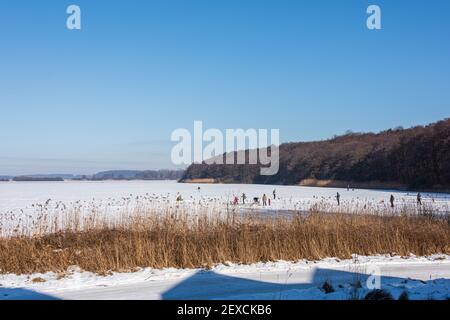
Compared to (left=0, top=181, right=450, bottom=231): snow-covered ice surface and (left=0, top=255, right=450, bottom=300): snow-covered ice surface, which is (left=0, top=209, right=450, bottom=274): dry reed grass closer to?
(left=0, top=255, right=450, bottom=300): snow-covered ice surface

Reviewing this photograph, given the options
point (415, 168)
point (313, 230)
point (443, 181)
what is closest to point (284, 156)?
point (415, 168)

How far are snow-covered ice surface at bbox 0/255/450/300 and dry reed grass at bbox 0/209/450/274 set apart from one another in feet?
1.66

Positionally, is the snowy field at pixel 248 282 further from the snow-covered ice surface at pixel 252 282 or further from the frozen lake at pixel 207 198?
the frozen lake at pixel 207 198

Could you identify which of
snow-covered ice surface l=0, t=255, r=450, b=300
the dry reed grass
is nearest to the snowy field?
snow-covered ice surface l=0, t=255, r=450, b=300

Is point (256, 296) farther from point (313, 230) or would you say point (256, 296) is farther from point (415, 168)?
point (415, 168)

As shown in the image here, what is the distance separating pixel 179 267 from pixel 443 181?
67166mm

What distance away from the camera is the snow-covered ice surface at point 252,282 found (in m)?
7.30

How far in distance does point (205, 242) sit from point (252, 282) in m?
2.97

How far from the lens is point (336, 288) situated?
299 inches

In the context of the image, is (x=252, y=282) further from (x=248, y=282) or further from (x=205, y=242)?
(x=205, y=242)

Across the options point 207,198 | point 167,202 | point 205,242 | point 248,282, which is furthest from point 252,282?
point 207,198

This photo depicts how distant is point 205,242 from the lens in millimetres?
11453

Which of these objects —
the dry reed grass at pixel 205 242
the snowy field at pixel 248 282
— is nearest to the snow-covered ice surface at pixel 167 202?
the dry reed grass at pixel 205 242

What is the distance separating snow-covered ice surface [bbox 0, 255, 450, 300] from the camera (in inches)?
287
